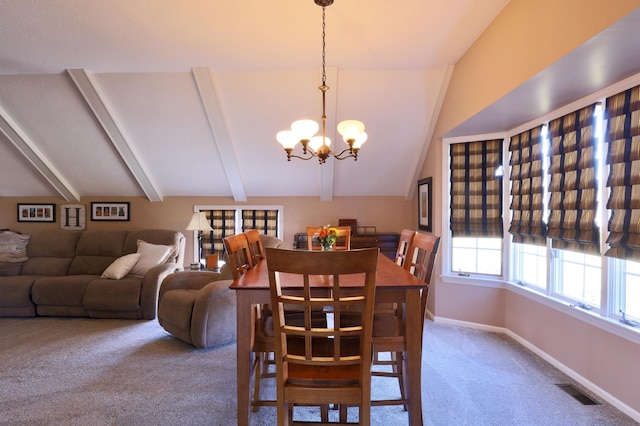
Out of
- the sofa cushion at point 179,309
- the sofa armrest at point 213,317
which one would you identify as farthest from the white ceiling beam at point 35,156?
the sofa armrest at point 213,317

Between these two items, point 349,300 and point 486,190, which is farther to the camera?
point 486,190

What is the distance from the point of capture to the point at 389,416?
6.72 ft

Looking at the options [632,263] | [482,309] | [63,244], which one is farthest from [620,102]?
[63,244]

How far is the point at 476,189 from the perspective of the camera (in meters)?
3.56

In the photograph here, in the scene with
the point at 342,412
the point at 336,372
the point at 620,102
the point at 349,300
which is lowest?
the point at 342,412

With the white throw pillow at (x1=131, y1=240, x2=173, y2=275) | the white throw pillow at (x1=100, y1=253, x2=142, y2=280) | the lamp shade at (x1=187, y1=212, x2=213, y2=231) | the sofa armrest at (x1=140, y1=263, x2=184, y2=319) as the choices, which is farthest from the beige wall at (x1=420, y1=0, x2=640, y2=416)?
the white throw pillow at (x1=100, y1=253, x2=142, y2=280)

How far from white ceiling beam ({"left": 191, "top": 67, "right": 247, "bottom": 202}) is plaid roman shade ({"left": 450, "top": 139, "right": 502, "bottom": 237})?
2.69 m

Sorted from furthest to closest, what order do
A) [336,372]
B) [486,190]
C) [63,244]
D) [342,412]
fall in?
[63,244] < [486,190] < [342,412] < [336,372]

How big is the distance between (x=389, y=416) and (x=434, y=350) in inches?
43.4

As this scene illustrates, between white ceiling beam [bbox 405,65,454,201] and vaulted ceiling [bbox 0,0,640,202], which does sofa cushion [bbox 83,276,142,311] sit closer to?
vaulted ceiling [bbox 0,0,640,202]

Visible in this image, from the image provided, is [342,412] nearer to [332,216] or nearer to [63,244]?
[332,216]

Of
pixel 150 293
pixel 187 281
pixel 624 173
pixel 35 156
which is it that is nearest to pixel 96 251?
pixel 150 293

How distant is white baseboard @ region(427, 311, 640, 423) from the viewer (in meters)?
2.08

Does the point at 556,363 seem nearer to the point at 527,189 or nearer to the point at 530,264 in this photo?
the point at 530,264
